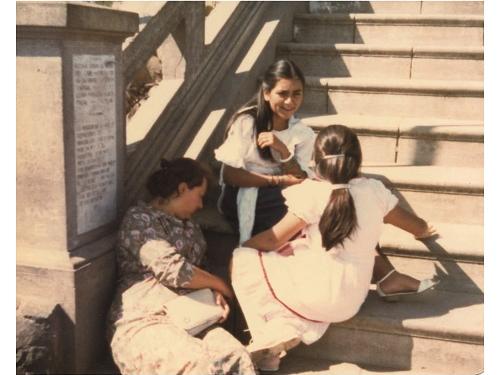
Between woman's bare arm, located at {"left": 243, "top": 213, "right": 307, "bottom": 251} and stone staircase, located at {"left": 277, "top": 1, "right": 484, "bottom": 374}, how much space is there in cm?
54

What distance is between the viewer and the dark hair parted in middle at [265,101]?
3512 mm

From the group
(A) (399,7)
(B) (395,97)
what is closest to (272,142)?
(B) (395,97)

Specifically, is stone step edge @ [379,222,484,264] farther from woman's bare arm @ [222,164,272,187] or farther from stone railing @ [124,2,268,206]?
stone railing @ [124,2,268,206]

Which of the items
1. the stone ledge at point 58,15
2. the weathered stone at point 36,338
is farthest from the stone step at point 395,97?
the weathered stone at point 36,338

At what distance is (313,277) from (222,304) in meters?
0.51

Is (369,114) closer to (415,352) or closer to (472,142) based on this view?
(472,142)

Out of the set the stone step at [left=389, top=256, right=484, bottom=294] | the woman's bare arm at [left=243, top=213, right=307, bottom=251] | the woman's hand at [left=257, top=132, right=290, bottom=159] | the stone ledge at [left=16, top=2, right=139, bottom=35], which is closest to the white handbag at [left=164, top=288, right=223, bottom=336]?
the woman's bare arm at [left=243, top=213, right=307, bottom=251]

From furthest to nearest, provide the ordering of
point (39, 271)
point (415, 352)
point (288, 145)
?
1. point (288, 145)
2. point (415, 352)
3. point (39, 271)

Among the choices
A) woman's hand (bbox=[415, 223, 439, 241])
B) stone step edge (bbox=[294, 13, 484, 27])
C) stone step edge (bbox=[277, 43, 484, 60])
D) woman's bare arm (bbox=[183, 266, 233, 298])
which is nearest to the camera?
woman's bare arm (bbox=[183, 266, 233, 298])

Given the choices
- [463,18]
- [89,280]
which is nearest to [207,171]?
[89,280]

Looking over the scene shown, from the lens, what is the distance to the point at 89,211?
303cm

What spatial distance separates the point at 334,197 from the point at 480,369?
117 cm

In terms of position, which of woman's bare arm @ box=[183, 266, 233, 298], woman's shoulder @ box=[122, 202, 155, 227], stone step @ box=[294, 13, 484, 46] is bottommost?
woman's bare arm @ box=[183, 266, 233, 298]

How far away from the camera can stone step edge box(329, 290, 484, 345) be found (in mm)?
3006
